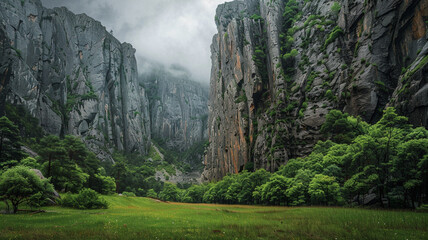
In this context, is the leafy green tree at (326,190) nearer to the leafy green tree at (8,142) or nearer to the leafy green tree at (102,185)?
the leafy green tree at (102,185)

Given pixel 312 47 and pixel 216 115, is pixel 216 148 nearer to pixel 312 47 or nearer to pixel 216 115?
pixel 216 115

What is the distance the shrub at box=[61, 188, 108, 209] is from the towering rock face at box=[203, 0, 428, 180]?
45680 millimetres

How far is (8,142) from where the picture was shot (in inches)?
1687

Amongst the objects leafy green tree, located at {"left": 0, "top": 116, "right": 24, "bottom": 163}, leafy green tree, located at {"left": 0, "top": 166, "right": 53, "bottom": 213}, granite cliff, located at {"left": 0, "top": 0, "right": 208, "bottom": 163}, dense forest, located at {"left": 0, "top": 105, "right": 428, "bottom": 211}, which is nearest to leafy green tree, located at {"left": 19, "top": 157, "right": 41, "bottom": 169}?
dense forest, located at {"left": 0, "top": 105, "right": 428, "bottom": 211}

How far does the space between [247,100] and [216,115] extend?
3448cm

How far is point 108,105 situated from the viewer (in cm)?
17538

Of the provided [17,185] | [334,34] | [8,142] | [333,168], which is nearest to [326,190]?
[333,168]

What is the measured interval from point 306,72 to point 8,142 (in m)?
76.1

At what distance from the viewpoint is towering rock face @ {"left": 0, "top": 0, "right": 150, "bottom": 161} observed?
103125 millimetres

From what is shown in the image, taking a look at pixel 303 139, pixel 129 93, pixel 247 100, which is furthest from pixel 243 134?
pixel 129 93

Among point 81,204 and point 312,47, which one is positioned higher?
point 312,47

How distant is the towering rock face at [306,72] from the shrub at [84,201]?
45.7m

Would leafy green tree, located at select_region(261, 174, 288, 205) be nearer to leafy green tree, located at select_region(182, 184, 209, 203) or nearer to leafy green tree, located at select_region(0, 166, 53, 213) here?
leafy green tree, located at select_region(0, 166, 53, 213)

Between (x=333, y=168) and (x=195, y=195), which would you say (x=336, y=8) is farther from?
(x=195, y=195)
